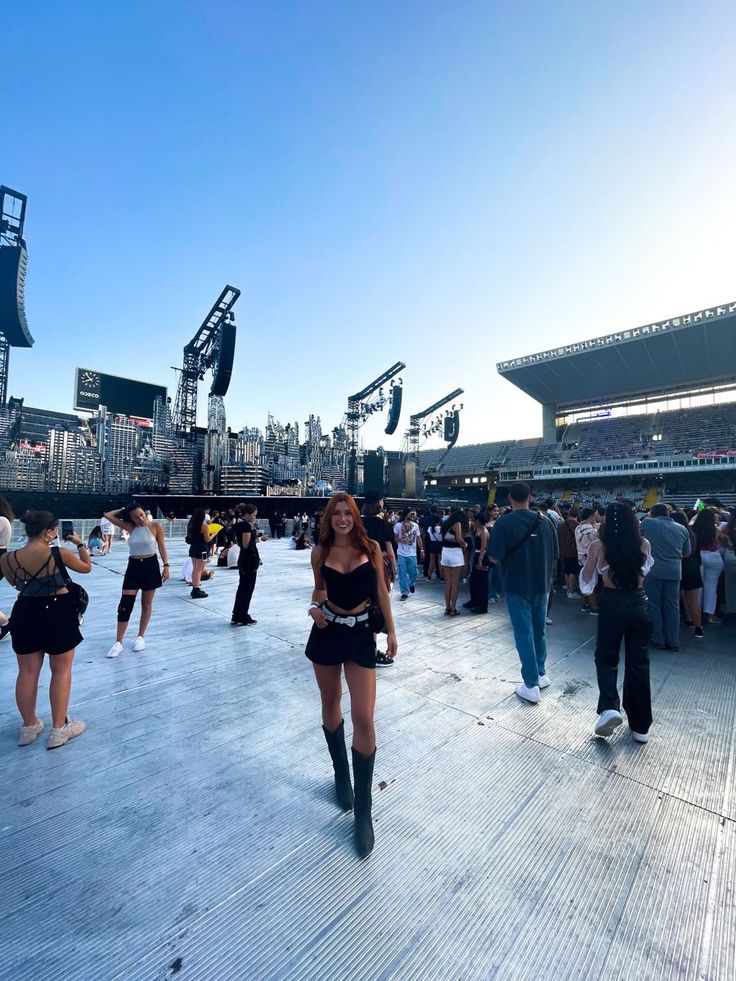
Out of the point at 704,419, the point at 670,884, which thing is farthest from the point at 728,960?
the point at 704,419

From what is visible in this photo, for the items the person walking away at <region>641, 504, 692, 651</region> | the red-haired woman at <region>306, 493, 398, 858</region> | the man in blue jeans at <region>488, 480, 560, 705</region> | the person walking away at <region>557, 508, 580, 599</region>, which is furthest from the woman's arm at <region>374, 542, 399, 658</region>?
the person walking away at <region>557, 508, 580, 599</region>

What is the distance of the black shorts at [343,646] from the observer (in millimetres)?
2029

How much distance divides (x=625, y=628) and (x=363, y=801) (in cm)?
218

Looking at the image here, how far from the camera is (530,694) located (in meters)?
3.35

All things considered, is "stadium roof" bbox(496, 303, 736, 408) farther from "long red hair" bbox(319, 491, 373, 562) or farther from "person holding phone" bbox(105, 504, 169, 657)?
"person holding phone" bbox(105, 504, 169, 657)

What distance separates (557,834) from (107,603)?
667 cm

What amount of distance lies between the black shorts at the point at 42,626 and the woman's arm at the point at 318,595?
177 centimetres

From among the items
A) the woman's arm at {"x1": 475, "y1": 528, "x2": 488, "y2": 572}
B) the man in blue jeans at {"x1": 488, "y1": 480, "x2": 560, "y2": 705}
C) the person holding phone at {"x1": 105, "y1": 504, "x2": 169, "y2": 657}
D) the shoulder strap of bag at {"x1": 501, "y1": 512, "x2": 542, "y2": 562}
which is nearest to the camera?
the man in blue jeans at {"x1": 488, "y1": 480, "x2": 560, "y2": 705}

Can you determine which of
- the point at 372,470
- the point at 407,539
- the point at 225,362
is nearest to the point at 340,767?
the point at 407,539

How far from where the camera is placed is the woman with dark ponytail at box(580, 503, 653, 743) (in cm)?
279

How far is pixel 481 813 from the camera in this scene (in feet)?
6.95

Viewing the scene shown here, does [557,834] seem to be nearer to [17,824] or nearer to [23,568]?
[17,824]

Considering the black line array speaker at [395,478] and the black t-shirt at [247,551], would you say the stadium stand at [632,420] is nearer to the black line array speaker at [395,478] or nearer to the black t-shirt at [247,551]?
the black line array speaker at [395,478]

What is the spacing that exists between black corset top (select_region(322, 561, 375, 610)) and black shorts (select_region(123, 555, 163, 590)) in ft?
10.1
